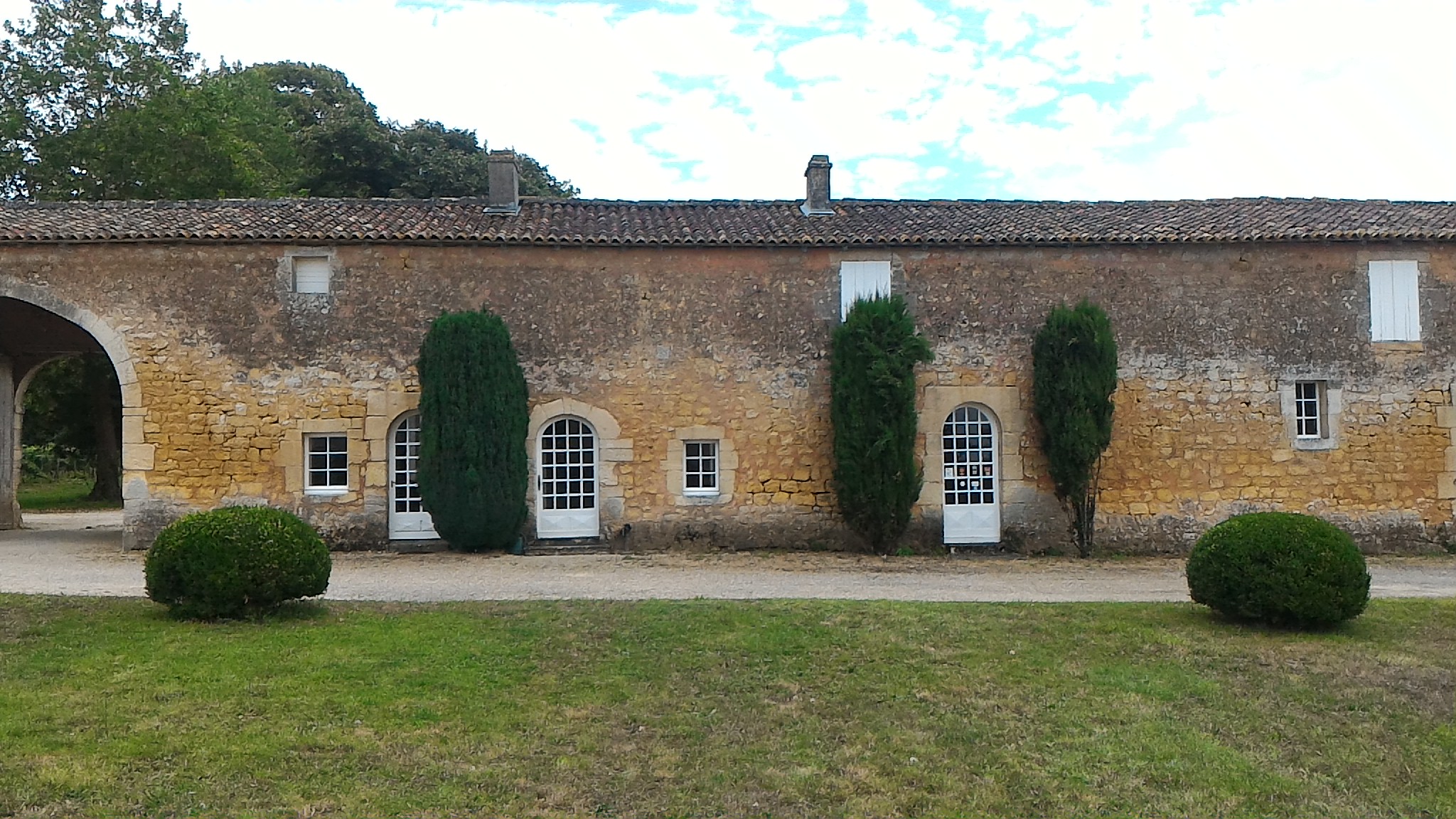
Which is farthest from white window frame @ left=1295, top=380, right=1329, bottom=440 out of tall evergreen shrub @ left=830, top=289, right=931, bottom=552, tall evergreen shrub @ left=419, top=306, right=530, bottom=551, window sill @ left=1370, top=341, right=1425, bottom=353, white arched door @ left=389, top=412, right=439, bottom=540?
white arched door @ left=389, top=412, right=439, bottom=540

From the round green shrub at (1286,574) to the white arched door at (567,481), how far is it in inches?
338

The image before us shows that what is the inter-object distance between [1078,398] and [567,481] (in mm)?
7393

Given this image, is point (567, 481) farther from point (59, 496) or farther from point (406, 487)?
point (59, 496)

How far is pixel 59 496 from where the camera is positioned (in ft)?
93.0

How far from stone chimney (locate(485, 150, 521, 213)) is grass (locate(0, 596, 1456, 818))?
837cm

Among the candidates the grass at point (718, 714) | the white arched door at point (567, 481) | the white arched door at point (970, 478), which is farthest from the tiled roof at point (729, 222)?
the grass at point (718, 714)

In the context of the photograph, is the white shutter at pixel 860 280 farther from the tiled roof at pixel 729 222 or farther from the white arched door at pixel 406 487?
the white arched door at pixel 406 487

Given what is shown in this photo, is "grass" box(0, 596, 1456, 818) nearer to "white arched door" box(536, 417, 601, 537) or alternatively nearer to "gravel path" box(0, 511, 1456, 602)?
"gravel path" box(0, 511, 1456, 602)

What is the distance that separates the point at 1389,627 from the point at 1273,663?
2.07 meters

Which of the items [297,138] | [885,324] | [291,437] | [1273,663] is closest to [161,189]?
[297,138]

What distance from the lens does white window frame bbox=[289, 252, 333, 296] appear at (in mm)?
14320

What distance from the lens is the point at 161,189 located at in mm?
22750

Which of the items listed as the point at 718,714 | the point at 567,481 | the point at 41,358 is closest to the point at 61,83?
the point at 41,358

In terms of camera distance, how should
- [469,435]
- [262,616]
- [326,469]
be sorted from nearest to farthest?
[262,616] < [469,435] < [326,469]
